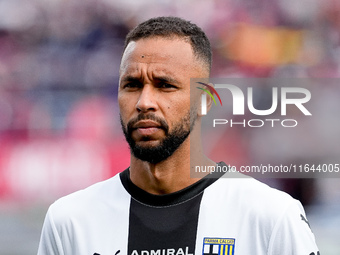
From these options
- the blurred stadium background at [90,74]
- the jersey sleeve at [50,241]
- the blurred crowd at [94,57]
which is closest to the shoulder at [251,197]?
the jersey sleeve at [50,241]

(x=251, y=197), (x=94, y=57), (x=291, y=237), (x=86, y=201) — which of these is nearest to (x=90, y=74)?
(x=94, y=57)

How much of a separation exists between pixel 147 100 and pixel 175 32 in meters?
0.38

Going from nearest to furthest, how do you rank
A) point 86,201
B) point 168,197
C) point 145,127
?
point 145,127, point 168,197, point 86,201

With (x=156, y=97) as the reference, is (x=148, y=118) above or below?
below

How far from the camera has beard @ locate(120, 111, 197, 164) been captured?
2.28 meters

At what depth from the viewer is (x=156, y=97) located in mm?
2314

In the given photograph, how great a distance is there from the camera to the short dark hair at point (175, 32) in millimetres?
2441

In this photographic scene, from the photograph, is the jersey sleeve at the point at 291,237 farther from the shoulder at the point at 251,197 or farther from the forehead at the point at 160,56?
the forehead at the point at 160,56

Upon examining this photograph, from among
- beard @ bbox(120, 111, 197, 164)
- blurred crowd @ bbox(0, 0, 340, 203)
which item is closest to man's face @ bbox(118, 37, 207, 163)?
beard @ bbox(120, 111, 197, 164)

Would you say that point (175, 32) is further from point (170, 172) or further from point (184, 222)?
point (184, 222)

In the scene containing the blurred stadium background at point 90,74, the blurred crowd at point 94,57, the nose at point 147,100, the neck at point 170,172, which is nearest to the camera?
the nose at point 147,100

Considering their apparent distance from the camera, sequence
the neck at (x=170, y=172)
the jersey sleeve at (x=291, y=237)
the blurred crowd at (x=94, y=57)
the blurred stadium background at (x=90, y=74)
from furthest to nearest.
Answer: the blurred crowd at (x=94, y=57), the blurred stadium background at (x=90, y=74), the neck at (x=170, y=172), the jersey sleeve at (x=291, y=237)

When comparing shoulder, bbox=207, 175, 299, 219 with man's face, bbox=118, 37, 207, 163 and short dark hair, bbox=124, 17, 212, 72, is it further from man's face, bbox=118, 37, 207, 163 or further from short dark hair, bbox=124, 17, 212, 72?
short dark hair, bbox=124, 17, 212, 72

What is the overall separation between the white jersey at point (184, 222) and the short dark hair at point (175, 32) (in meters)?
0.60
